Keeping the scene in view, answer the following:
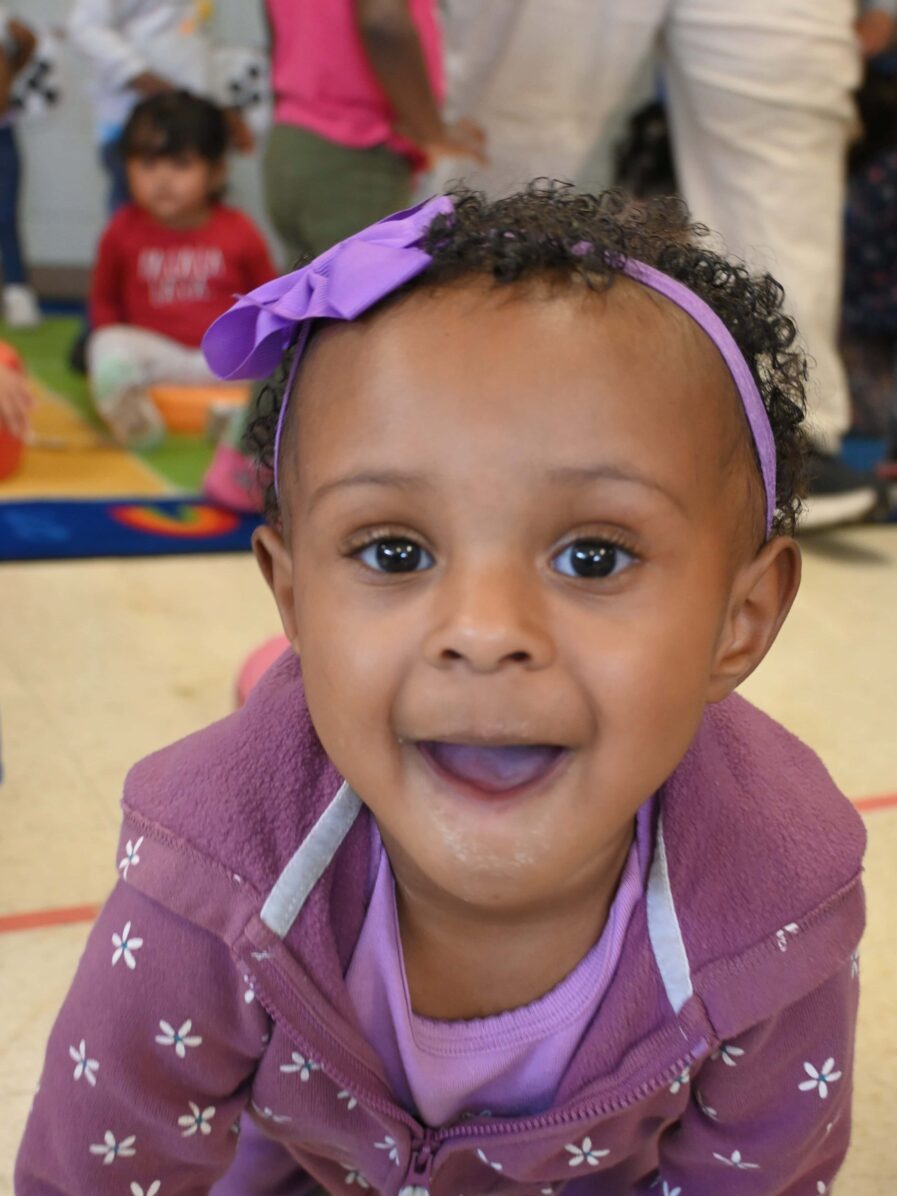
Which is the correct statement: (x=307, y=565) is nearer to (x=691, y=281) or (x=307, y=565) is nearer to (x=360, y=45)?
(x=691, y=281)

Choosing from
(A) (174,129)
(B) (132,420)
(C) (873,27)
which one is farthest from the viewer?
(A) (174,129)

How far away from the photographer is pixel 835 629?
5.75 ft

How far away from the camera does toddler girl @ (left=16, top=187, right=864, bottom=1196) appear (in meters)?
0.58

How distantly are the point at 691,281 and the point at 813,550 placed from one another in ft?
4.83

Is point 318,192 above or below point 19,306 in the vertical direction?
above

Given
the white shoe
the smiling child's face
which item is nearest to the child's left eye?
the smiling child's face

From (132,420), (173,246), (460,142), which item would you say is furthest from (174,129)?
(460,142)

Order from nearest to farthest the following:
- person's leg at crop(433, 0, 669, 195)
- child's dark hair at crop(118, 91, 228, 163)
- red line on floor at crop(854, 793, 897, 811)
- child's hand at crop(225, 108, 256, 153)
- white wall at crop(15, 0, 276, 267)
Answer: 1. red line on floor at crop(854, 793, 897, 811)
2. person's leg at crop(433, 0, 669, 195)
3. child's dark hair at crop(118, 91, 228, 163)
4. child's hand at crop(225, 108, 256, 153)
5. white wall at crop(15, 0, 276, 267)

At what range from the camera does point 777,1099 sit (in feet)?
2.42

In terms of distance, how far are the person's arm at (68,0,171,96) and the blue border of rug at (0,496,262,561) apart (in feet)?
4.88

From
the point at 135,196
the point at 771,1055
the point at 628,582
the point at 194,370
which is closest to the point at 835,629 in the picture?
the point at 771,1055

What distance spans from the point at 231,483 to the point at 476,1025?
4.88 feet

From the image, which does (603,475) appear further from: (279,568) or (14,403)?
(14,403)

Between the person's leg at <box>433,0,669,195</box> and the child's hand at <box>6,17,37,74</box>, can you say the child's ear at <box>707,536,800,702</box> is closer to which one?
the person's leg at <box>433,0,669,195</box>
